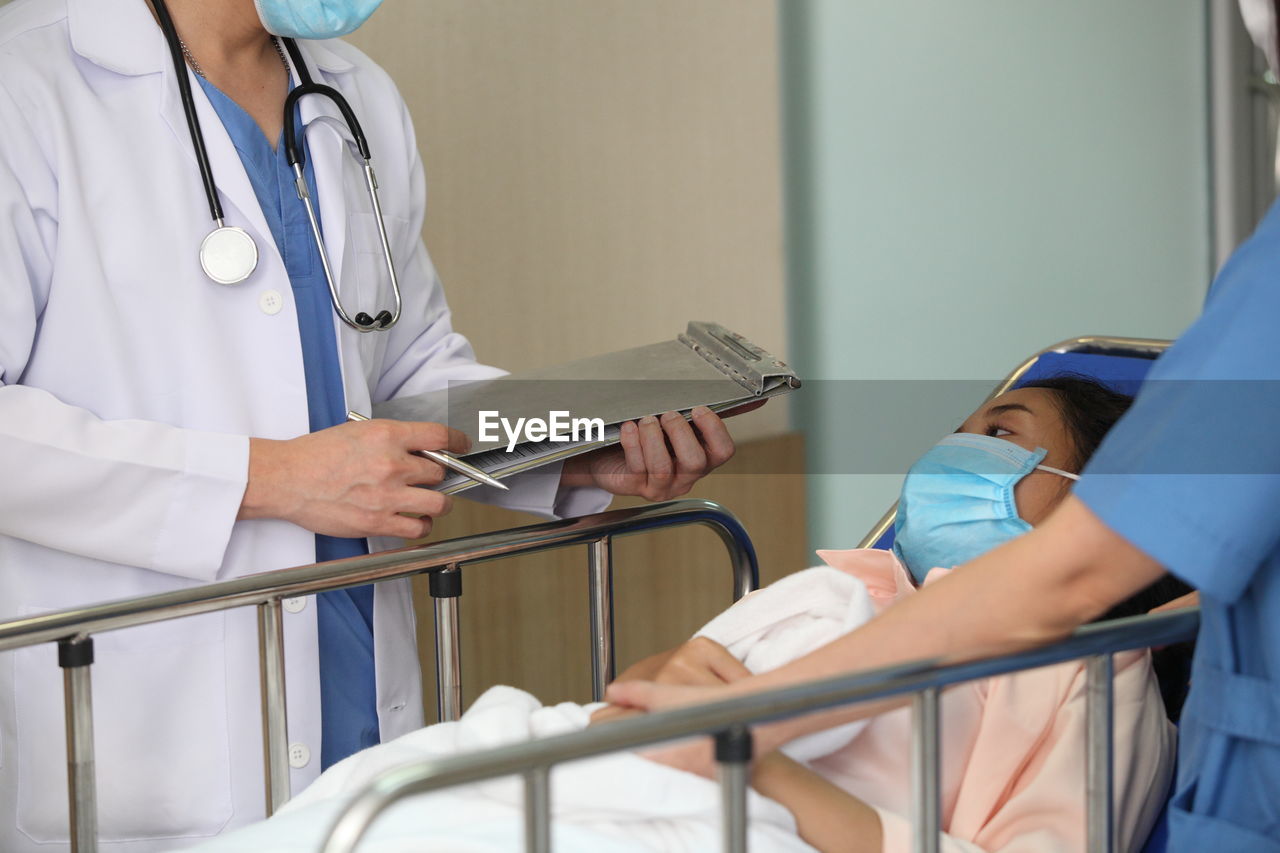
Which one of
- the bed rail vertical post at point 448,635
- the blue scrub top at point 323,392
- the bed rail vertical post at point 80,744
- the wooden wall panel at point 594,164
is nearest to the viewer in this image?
the bed rail vertical post at point 80,744

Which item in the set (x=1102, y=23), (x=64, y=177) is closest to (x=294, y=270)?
(x=64, y=177)

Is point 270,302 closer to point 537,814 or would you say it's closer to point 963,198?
point 537,814

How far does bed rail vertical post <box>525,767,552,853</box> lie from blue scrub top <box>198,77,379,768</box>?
90 cm

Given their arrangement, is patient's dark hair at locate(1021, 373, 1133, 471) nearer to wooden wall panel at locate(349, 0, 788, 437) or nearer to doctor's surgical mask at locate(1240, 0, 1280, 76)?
doctor's surgical mask at locate(1240, 0, 1280, 76)

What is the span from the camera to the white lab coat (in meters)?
1.49

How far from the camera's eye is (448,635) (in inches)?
64.4

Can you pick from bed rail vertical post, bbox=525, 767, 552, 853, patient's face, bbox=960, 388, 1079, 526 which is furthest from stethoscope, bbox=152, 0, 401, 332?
bed rail vertical post, bbox=525, 767, 552, 853

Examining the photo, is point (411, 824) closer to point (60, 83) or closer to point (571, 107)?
point (60, 83)

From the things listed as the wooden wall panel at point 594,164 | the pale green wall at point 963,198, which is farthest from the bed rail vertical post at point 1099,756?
the pale green wall at point 963,198

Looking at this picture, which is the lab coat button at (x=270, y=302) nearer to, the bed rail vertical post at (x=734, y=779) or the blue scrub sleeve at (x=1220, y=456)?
the bed rail vertical post at (x=734, y=779)

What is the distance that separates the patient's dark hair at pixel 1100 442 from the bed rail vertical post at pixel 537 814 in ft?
2.64

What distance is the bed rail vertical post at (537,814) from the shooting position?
850 mm

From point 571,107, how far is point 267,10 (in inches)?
52.7

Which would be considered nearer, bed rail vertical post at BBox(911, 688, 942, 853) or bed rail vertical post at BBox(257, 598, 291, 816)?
bed rail vertical post at BBox(911, 688, 942, 853)
